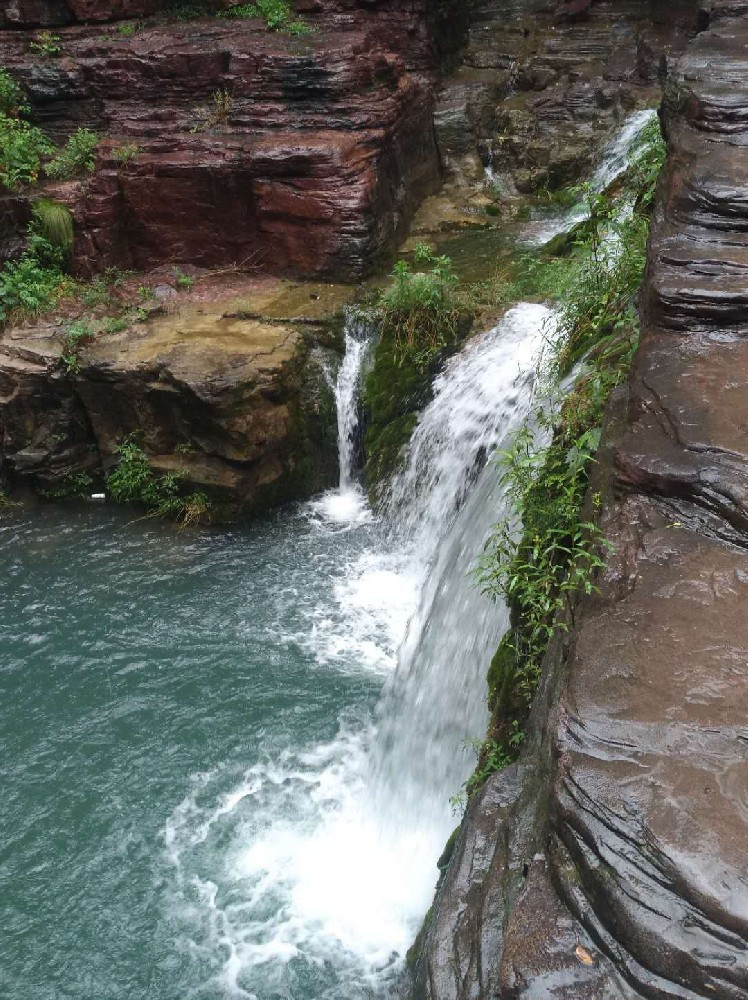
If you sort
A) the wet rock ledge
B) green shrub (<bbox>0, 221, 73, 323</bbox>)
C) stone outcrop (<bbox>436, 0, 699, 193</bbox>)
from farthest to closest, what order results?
stone outcrop (<bbox>436, 0, 699, 193</bbox>), green shrub (<bbox>0, 221, 73, 323</bbox>), the wet rock ledge

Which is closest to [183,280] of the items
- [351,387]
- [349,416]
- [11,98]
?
[351,387]

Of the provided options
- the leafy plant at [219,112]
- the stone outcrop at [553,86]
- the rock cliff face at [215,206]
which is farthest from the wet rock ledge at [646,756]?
the stone outcrop at [553,86]

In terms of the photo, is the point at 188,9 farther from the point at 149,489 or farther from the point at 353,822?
the point at 353,822

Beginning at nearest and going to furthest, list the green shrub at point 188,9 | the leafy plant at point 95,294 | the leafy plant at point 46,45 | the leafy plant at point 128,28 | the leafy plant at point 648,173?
the leafy plant at point 648,173
the leafy plant at point 95,294
the leafy plant at point 46,45
the leafy plant at point 128,28
the green shrub at point 188,9

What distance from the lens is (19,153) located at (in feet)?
28.3

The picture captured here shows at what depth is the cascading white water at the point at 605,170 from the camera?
873 cm

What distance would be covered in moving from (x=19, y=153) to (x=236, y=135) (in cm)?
233

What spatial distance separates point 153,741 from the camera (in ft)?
18.1

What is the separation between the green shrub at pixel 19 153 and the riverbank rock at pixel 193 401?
6.04ft

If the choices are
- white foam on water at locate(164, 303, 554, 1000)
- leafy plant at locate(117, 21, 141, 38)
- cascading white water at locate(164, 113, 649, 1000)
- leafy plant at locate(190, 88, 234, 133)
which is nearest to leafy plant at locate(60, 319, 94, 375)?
leafy plant at locate(190, 88, 234, 133)

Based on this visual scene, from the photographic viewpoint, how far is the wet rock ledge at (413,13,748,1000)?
6.21ft

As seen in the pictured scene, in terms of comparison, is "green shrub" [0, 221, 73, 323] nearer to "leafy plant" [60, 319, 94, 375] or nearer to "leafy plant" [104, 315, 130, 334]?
"leafy plant" [60, 319, 94, 375]

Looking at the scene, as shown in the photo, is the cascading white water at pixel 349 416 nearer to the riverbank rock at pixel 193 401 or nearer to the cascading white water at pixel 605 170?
the riverbank rock at pixel 193 401

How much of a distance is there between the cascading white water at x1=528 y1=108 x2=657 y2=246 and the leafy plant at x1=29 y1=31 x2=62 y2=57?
5.75 m
